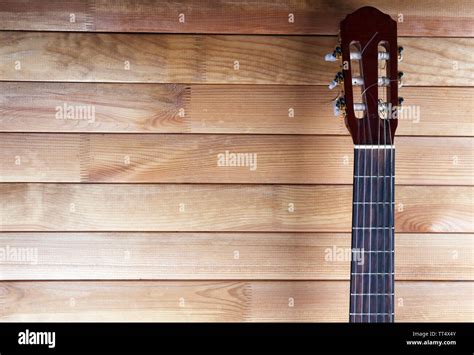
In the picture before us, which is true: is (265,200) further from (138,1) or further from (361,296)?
(138,1)

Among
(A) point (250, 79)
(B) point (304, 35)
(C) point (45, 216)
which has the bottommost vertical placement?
(C) point (45, 216)

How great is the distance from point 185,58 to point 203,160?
10.1 inches

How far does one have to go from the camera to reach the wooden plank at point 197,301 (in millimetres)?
1296

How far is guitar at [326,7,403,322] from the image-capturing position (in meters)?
1.13

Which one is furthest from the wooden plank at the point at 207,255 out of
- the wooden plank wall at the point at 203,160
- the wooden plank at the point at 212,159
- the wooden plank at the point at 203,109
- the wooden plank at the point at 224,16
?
the wooden plank at the point at 224,16

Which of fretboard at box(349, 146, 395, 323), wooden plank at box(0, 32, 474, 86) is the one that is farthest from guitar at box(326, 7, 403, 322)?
wooden plank at box(0, 32, 474, 86)

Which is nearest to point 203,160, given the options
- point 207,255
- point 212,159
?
point 212,159

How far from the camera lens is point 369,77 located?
1.14 meters

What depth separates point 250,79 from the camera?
1289 millimetres

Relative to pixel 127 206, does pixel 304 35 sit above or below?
above

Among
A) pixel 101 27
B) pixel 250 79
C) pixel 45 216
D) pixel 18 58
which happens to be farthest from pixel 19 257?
pixel 250 79

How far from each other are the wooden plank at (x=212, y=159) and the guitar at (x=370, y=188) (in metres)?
0.17

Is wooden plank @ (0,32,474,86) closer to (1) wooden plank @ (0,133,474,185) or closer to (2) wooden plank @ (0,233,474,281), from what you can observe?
(1) wooden plank @ (0,133,474,185)
